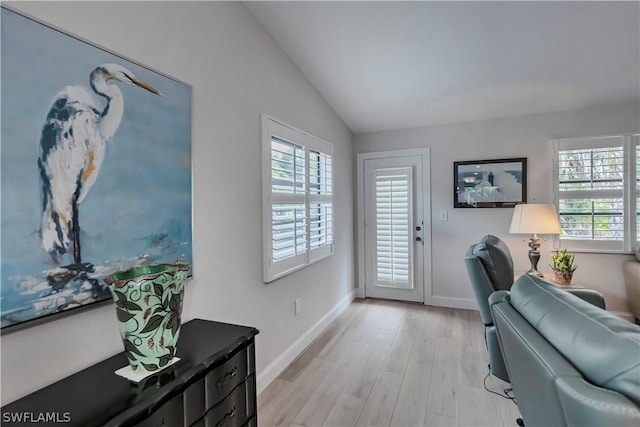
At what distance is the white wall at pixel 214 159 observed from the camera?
1110mm

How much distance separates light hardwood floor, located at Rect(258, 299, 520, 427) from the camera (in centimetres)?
194

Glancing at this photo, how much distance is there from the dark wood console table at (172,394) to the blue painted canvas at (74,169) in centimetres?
25

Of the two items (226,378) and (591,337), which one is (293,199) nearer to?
(226,378)

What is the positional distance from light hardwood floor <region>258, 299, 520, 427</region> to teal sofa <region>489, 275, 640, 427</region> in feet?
3.23

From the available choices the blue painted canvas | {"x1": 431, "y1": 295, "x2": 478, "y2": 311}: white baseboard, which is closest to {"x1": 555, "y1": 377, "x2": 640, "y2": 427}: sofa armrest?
the blue painted canvas

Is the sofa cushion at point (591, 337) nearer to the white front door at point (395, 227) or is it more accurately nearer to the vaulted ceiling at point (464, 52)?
the vaulted ceiling at point (464, 52)

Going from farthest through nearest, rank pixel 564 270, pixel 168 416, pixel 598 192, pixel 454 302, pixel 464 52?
pixel 454 302 → pixel 598 192 → pixel 564 270 → pixel 464 52 → pixel 168 416

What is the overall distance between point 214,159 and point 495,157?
10.5 feet

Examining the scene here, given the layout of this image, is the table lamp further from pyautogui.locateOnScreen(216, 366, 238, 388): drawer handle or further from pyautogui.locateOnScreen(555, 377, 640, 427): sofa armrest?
pyautogui.locateOnScreen(216, 366, 238, 388): drawer handle

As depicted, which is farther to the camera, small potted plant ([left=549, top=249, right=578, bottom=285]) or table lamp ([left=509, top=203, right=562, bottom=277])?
table lamp ([left=509, top=203, right=562, bottom=277])

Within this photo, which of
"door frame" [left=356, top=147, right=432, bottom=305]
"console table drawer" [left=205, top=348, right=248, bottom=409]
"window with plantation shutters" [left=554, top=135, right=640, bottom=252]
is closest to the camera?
"console table drawer" [left=205, top=348, right=248, bottom=409]

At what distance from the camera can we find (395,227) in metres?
4.09

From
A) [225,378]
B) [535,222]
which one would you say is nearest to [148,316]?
[225,378]

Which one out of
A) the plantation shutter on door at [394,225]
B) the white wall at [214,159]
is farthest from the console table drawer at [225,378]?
the plantation shutter on door at [394,225]
